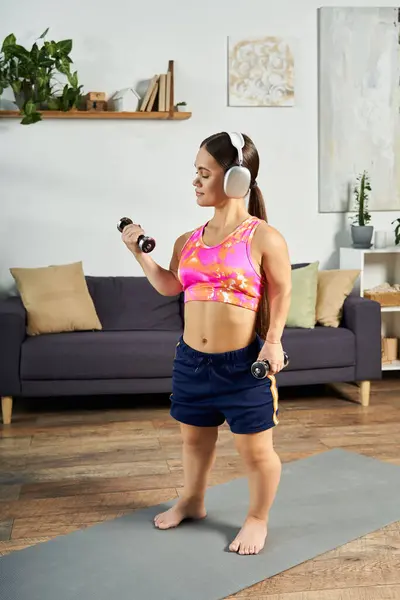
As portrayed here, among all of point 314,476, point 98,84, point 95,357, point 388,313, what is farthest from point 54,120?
point 314,476

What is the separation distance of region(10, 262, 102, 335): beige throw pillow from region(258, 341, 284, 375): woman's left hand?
2289mm

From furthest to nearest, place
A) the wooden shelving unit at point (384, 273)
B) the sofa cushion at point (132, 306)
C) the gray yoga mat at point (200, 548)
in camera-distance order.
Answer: the wooden shelving unit at point (384, 273), the sofa cushion at point (132, 306), the gray yoga mat at point (200, 548)

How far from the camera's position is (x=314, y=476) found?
3293 millimetres

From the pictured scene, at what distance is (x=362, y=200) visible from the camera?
5.19 m

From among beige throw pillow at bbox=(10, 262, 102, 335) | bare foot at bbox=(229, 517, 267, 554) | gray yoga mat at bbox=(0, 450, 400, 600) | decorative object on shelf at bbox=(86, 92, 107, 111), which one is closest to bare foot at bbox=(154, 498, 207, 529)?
gray yoga mat at bbox=(0, 450, 400, 600)

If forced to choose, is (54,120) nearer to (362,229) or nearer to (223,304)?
(362,229)

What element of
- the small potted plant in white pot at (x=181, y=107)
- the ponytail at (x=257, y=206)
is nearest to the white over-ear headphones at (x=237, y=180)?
the ponytail at (x=257, y=206)

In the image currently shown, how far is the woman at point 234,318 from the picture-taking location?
247 centimetres

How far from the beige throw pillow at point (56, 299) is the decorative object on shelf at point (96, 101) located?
96cm

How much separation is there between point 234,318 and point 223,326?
0.13 ft

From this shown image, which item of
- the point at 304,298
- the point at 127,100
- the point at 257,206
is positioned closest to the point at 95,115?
the point at 127,100

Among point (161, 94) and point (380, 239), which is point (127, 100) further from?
point (380, 239)

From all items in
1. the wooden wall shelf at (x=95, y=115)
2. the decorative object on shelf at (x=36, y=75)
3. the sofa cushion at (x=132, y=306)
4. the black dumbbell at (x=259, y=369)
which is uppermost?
the decorative object on shelf at (x=36, y=75)

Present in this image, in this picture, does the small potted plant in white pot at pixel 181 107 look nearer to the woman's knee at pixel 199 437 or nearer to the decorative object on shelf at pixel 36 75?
the decorative object on shelf at pixel 36 75
